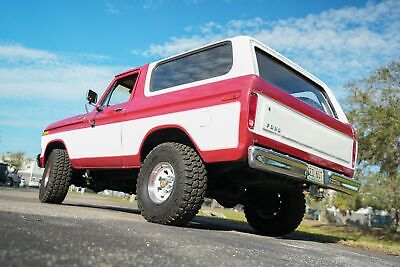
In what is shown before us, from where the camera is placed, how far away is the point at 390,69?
16.4 metres

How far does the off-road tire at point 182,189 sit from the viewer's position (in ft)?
11.9

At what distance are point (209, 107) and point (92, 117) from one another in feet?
8.30

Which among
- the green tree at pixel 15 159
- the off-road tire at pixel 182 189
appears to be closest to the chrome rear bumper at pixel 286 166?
the off-road tire at pixel 182 189

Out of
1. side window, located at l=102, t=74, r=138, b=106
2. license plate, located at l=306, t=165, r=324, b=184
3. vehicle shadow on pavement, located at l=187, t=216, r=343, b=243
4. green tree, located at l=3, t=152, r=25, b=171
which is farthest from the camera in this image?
green tree, located at l=3, t=152, r=25, b=171

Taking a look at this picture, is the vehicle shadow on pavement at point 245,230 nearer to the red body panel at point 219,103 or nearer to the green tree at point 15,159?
the red body panel at point 219,103

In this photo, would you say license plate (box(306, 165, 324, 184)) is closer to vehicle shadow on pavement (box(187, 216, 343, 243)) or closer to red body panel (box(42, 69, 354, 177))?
red body panel (box(42, 69, 354, 177))

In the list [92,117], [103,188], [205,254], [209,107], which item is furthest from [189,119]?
[103,188]

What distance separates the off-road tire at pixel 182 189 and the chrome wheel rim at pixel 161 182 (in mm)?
104

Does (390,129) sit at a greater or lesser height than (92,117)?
greater

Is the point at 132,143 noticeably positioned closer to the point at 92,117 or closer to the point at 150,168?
the point at 150,168

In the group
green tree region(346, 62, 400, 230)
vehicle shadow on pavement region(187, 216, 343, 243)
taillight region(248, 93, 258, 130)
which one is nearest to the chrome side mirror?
vehicle shadow on pavement region(187, 216, 343, 243)

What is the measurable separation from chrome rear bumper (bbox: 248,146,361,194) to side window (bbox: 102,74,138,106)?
2599 mm

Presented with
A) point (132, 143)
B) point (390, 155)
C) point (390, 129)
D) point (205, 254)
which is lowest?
point (205, 254)

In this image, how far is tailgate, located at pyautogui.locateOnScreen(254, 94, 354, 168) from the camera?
3.55 m
